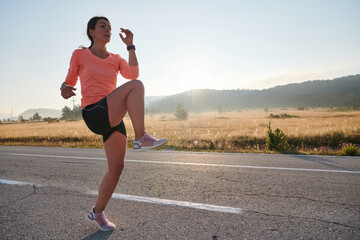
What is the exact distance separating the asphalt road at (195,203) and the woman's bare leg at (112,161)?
17.2 inches

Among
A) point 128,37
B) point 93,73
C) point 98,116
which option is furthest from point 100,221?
point 128,37

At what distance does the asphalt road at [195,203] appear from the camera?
7.88 ft

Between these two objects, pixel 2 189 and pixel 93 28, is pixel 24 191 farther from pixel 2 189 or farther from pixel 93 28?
pixel 93 28

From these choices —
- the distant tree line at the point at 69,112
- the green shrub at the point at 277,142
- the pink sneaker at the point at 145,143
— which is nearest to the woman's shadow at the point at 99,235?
the pink sneaker at the point at 145,143

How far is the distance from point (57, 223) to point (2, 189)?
2362 millimetres

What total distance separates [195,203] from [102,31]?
2561mm

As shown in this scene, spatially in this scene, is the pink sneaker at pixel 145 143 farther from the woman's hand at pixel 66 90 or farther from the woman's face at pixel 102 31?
the woman's face at pixel 102 31

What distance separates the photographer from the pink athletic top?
6.97 ft

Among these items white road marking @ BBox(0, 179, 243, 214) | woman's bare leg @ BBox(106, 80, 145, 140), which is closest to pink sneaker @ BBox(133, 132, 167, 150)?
woman's bare leg @ BBox(106, 80, 145, 140)

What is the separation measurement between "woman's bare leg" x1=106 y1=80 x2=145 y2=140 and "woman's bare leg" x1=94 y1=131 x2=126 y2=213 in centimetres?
24

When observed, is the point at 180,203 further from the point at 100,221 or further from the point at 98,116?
the point at 98,116

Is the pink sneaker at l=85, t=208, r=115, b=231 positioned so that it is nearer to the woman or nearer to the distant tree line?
the woman

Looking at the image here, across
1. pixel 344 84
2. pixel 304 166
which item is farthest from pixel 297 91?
pixel 304 166

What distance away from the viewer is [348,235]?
221 centimetres
